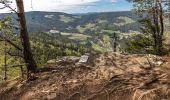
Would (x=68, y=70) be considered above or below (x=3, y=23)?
below

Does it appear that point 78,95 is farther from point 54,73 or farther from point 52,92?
point 54,73

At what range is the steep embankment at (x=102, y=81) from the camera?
14844 millimetres

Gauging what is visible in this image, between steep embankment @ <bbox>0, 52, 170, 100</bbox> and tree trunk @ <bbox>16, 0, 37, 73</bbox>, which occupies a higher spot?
tree trunk @ <bbox>16, 0, 37, 73</bbox>

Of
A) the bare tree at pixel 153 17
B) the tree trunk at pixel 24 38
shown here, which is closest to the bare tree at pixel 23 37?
the tree trunk at pixel 24 38

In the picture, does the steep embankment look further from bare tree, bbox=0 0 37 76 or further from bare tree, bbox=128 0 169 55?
bare tree, bbox=128 0 169 55

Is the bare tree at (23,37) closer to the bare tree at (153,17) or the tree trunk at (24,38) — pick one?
the tree trunk at (24,38)

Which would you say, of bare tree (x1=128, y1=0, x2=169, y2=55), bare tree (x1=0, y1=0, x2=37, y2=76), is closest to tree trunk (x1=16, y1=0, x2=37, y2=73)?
bare tree (x1=0, y1=0, x2=37, y2=76)

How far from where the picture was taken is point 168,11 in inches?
1799

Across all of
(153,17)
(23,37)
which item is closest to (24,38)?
(23,37)

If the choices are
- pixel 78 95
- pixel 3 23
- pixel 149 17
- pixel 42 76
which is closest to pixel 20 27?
pixel 3 23

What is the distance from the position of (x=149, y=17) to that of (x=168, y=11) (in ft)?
21.4

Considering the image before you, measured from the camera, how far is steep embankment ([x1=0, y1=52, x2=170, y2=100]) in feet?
48.7

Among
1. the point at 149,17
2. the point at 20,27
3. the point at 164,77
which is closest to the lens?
the point at 164,77

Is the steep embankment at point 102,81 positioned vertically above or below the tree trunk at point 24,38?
below
